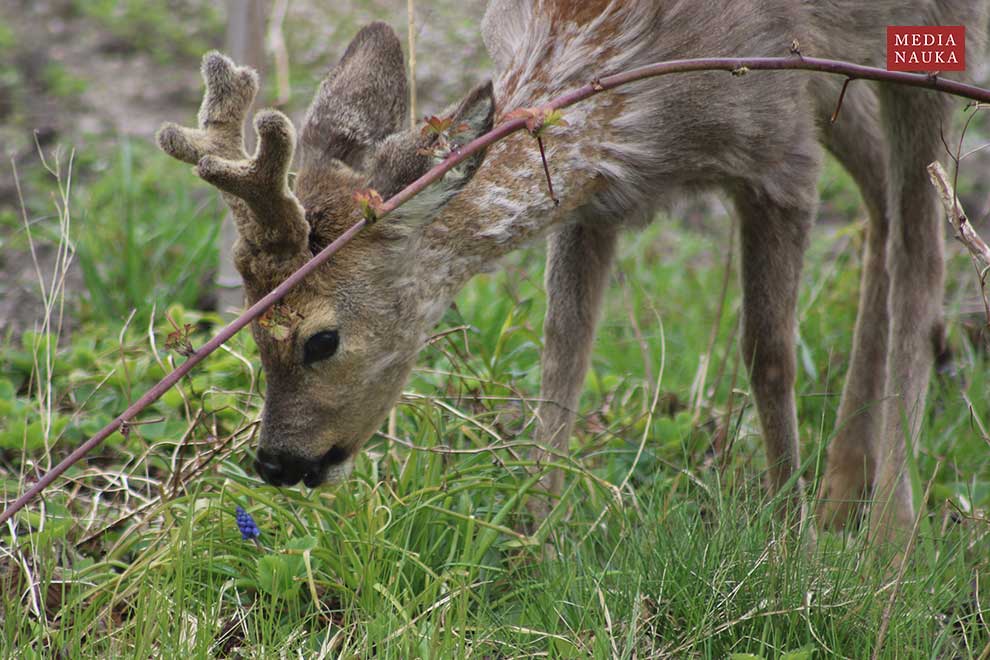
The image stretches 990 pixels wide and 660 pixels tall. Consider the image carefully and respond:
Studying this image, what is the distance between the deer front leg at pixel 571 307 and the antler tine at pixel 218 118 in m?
1.29

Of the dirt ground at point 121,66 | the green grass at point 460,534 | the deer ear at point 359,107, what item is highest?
the deer ear at point 359,107

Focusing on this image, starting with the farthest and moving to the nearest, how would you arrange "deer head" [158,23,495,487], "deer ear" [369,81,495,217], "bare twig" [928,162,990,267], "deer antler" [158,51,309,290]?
"deer head" [158,23,495,487] < "deer ear" [369,81,495,217] < "deer antler" [158,51,309,290] < "bare twig" [928,162,990,267]

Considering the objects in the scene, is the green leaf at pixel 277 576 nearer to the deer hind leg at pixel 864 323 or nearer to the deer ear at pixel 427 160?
the deer ear at pixel 427 160

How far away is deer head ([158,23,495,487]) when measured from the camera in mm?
3328

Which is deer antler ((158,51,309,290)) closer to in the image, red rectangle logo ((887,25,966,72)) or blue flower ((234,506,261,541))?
blue flower ((234,506,261,541))

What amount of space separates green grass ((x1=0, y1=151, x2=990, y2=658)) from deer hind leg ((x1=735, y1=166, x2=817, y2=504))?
13 cm

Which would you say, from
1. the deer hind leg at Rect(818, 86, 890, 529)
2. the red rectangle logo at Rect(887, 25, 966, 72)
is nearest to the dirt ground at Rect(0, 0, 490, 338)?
the deer hind leg at Rect(818, 86, 890, 529)

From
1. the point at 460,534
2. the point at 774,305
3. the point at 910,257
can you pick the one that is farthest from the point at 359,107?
the point at 910,257

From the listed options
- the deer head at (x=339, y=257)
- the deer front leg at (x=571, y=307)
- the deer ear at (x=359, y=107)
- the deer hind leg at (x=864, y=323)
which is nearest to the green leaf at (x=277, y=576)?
the deer head at (x=339, y=257)

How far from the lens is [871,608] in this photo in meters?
3.03

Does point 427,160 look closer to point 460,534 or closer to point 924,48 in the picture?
point 460,534

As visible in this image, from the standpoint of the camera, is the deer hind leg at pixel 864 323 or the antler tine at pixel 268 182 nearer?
the antler tine at pixel 268 182

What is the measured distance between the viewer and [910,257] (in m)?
4.50

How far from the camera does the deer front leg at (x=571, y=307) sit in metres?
4.28
